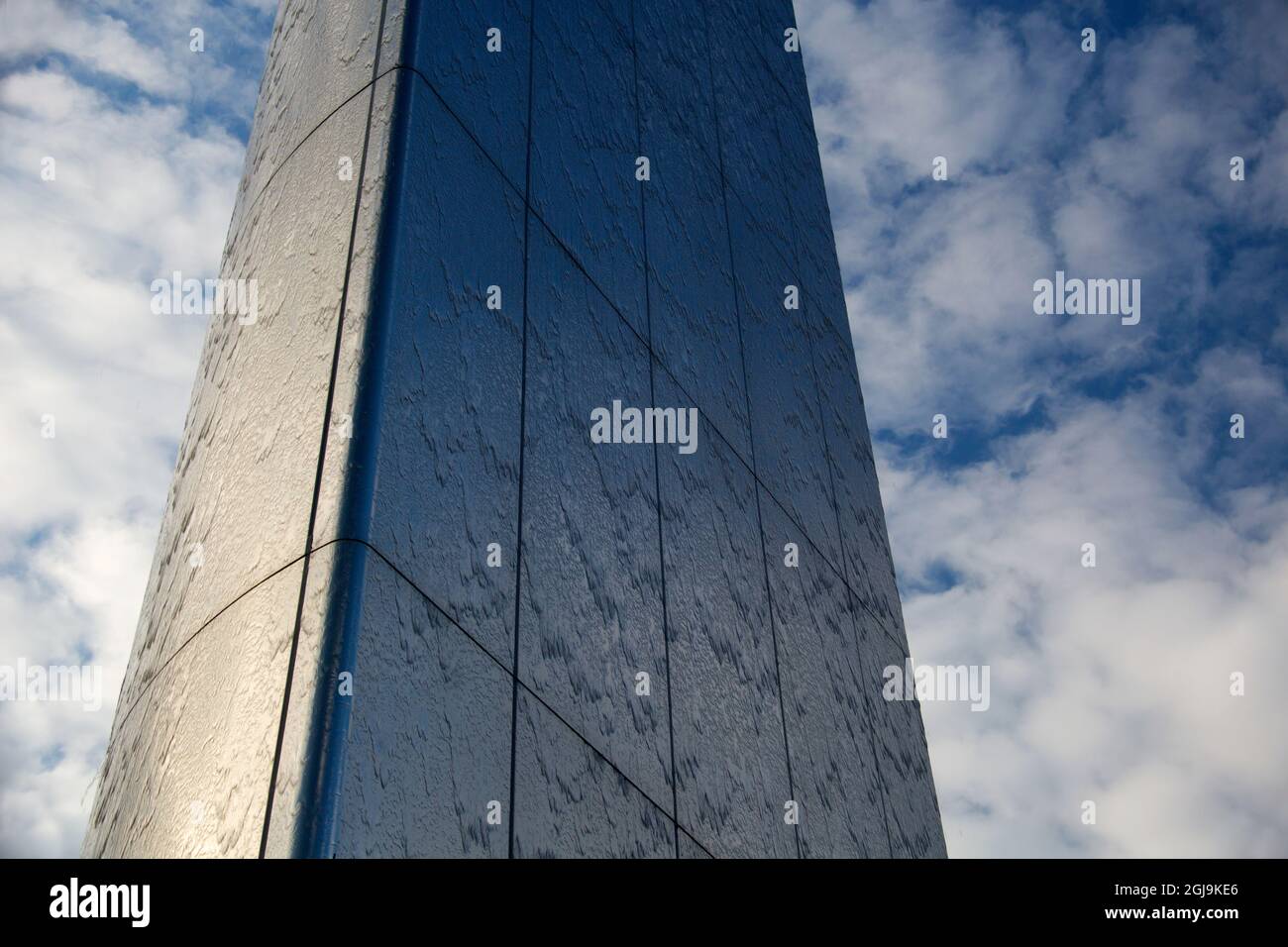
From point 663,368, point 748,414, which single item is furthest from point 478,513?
point 748,414

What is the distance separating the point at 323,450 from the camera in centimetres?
421

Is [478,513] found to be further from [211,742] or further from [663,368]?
[663,368]

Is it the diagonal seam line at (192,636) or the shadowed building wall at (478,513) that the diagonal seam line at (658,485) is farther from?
the diagonal seam line at (192,636)

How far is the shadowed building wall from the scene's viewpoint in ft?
12.9

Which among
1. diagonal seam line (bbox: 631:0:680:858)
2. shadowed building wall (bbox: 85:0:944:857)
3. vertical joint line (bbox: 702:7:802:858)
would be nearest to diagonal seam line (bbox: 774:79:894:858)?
shadowed building wall (bbox: 85:0:944:857)

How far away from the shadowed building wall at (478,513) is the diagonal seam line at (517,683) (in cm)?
1

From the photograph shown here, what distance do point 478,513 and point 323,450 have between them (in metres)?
0.65

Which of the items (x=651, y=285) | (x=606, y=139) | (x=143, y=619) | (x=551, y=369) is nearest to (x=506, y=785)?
(x=551, y=369)

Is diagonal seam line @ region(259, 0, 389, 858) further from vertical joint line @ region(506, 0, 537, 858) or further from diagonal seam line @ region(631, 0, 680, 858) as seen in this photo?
diagonal seam line @ region(631, 0, 680, 858)

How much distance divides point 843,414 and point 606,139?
4806mm

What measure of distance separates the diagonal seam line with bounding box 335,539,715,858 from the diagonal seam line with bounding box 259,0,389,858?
0.22 meters

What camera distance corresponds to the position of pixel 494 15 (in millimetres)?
6191

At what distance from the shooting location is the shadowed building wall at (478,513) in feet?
12.9
